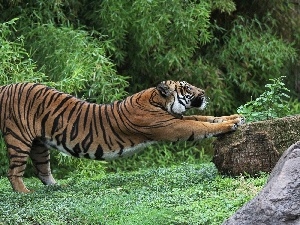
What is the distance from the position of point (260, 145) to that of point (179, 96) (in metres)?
1.02

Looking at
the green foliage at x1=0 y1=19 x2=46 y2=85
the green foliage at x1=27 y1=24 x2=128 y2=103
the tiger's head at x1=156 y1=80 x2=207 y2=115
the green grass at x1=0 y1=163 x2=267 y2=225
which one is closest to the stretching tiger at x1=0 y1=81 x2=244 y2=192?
the tiger's head at x1=156 y1=80 x2=207 y2=115

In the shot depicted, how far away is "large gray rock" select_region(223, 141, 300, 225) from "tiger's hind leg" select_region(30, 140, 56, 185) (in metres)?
3.88

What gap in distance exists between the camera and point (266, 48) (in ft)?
38.4

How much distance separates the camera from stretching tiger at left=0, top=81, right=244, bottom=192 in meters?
7.23

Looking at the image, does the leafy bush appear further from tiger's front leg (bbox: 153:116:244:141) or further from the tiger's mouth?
tiger's front leg (bbox: 153:116:244:141)

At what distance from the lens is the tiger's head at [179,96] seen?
726 cm

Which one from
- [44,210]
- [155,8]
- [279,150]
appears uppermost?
[155,8]

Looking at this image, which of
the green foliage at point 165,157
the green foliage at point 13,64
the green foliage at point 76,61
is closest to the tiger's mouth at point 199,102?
the green foliage at point 76,61

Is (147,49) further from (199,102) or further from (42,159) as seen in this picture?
(199,102)

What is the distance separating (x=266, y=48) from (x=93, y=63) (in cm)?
305

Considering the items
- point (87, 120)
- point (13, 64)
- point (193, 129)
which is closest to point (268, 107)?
point (193, 129)

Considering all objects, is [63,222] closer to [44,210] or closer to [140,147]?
[44,210]

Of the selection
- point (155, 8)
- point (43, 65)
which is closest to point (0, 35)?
point (43, 65)

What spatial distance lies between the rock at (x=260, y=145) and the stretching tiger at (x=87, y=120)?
543 mm
